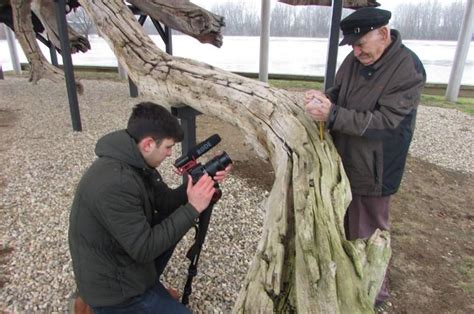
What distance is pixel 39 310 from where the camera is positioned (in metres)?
2.11

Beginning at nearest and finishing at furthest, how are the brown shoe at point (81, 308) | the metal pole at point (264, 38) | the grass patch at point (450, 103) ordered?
the brown shoe at point (81, 308) < the grass patch at point (450, 103) < the metal pole at point (264, 38)

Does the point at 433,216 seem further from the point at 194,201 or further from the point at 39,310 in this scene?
the point at 39,310

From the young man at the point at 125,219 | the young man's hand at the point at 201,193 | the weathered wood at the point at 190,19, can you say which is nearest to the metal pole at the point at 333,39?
the weathered wood at the point at 190,19

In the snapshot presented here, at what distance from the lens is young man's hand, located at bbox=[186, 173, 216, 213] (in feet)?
5.26

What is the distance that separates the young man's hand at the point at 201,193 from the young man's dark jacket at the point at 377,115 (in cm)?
64

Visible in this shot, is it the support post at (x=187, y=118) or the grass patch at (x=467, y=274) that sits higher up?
the support post at (x=187, y=118)

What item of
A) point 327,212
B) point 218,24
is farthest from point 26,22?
point 327,212

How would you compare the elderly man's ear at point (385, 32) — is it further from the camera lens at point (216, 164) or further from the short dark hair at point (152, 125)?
the short dark hair at point (152, 125)

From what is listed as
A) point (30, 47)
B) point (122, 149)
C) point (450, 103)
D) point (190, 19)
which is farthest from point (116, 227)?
point (450, 103)

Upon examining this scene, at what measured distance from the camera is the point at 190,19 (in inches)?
159

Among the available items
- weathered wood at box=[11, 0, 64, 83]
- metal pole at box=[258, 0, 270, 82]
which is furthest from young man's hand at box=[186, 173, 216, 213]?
metal pole at box=[258, 0, 270, 82]

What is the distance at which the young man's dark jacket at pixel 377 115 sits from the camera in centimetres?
170

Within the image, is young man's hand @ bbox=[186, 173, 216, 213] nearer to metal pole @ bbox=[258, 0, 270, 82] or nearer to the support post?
the support post

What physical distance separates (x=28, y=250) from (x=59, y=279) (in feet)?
1.60
